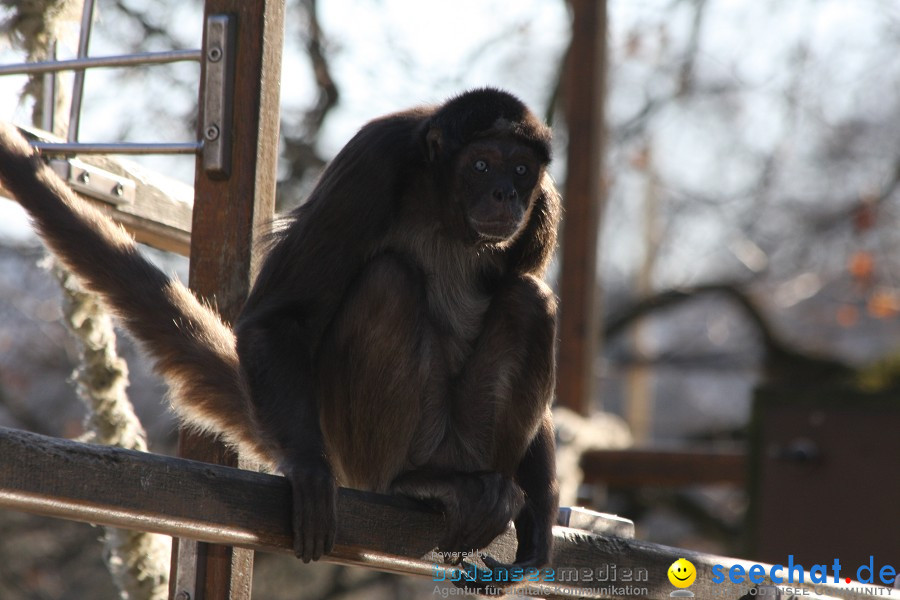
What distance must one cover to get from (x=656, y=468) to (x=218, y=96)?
17.5 ft

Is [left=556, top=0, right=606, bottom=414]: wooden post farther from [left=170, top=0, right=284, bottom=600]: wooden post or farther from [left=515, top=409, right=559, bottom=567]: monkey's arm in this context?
[left=170, top=0, right=284, bottom=600]: wooden post

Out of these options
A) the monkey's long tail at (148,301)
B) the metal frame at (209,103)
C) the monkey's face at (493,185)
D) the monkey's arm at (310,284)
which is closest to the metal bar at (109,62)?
the metal frame at (209,103)

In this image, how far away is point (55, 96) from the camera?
3809 millimetres

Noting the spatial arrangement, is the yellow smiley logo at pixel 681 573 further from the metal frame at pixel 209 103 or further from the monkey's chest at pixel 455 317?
the metal frame at pixel 209 103

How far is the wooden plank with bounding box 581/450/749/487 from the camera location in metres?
7.60

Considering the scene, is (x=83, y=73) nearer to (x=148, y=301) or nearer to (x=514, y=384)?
(x=148, y=301)

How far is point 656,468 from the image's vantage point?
7.65 meters

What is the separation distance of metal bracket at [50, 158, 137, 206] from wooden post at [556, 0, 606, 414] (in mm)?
4602

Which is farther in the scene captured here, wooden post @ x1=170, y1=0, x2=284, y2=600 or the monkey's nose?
the monkey's nose

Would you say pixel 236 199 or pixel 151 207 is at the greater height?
pixel 151 207

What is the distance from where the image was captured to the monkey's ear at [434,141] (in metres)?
3.36

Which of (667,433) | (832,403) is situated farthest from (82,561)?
(667,433)

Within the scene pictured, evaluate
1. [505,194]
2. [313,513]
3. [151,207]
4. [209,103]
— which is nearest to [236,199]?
[209,103]

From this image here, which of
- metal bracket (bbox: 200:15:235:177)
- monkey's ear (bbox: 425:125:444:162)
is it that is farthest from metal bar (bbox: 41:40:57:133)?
monkey's ear (bbox: 425:125:444:162)
